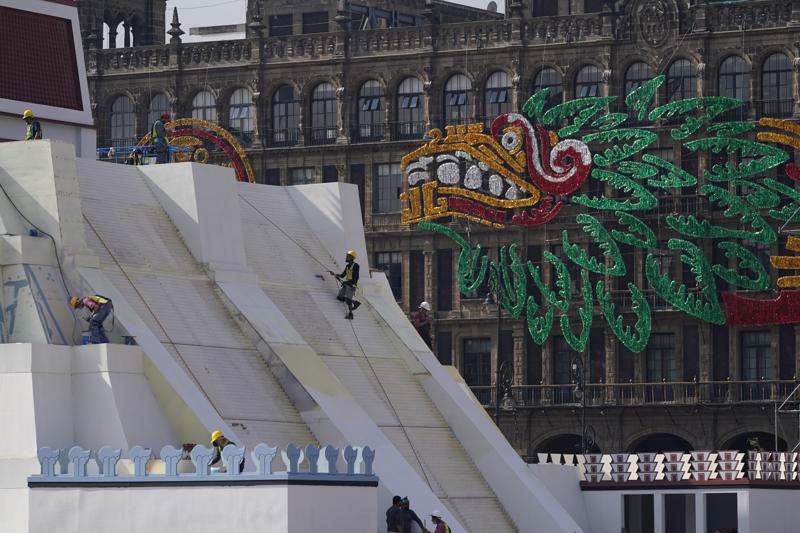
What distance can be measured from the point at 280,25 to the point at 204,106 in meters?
5.59

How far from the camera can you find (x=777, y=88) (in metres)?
83.5

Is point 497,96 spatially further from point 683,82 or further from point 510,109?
point 683,82

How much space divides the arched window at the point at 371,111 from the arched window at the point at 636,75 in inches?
367

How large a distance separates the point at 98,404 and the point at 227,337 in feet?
16.2

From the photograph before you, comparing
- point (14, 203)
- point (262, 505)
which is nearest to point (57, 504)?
point (262, 505)

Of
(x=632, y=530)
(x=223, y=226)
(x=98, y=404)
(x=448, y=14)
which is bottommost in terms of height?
(x=632, y=530)

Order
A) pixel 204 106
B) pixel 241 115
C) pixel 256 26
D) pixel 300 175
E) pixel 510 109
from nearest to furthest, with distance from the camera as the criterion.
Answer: pixel 510 109 < pixel 300 175 < pixel 256 26 < pixel 241 115 < pixel 204 106

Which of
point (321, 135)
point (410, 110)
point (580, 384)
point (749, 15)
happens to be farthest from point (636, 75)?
point (321, 135)

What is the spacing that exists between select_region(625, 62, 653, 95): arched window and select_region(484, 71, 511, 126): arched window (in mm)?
4413

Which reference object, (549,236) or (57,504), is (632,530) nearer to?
(57,504)

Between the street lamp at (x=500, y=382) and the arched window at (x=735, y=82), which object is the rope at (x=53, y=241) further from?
the arched window at (x=735, y=82)

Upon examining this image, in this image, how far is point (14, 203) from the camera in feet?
147

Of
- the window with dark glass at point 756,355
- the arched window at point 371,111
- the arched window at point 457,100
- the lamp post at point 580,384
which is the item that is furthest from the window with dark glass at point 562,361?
the arched window at point 371,111

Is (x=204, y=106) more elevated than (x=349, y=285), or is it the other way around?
(x=204, y=106)
